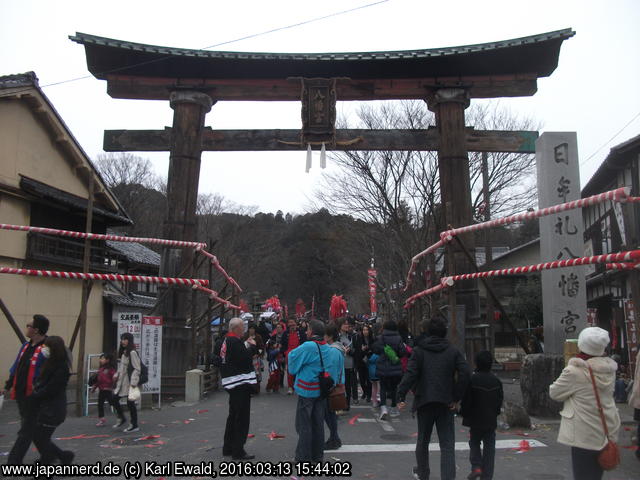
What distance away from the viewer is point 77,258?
17.6 m

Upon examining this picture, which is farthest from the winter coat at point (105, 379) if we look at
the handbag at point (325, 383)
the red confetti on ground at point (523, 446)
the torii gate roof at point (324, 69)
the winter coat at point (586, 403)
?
the winter coat at point (586, 403)

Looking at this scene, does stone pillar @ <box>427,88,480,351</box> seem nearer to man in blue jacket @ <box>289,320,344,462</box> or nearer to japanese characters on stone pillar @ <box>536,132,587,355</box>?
japanese characters on stone pillar @ <box>536,132,587,355</box>

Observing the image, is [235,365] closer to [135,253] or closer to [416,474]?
[416,474]

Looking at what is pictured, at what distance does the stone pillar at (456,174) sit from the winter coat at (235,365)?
240 inches

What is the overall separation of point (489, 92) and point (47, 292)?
14.4 metres

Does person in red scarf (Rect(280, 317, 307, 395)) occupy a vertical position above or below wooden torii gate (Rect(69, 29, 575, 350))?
below

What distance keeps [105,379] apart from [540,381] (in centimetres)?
774

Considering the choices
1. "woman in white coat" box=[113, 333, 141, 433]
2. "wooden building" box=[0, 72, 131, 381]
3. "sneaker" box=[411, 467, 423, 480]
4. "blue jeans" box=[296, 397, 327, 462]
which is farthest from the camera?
"wooden building" box=[0, 72, 131, 381]

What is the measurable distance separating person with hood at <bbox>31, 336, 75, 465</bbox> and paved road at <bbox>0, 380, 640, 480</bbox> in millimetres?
751

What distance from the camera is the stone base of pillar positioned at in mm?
8461

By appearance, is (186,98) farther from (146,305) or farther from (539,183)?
(146,305)

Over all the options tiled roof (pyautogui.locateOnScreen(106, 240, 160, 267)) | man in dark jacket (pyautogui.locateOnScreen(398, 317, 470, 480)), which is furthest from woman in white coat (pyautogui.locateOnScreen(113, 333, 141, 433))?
tiled roof (pyautogui.locateOnScreen(106, 240, 160, 267))

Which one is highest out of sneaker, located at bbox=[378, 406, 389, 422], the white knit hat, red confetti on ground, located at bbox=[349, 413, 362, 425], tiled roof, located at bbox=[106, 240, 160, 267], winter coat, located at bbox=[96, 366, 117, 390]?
tiled roof, located at bbox=[106, 240, 160, 267]

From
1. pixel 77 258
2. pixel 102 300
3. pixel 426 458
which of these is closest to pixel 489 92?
pixel 426 458
